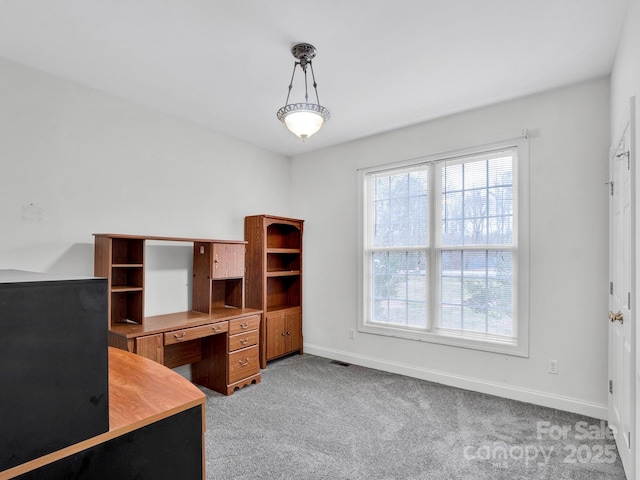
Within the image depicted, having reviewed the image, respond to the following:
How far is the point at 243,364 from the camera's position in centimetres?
350

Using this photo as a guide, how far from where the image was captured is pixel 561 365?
9.78 feet

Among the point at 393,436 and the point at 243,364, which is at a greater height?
the point at 243,364

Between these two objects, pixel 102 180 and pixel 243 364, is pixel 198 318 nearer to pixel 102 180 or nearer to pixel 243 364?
pixel 243 364

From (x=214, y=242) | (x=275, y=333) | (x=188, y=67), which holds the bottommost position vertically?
(x=275, y=333)

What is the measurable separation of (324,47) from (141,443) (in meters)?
2.40

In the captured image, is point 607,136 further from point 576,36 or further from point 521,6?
point 521,6

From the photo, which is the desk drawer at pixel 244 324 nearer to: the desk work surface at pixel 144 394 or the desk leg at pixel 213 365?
the desk leg at pixel 213 365

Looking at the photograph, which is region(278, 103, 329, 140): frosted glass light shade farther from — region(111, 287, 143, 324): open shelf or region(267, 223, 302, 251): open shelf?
region(267, 223, 302, 251): open shelf

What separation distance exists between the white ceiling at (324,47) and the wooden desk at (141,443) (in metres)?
2.02

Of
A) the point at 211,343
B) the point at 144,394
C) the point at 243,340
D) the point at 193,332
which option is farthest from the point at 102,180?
the point at 144,394

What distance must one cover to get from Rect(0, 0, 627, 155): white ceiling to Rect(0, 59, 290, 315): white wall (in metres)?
0.23

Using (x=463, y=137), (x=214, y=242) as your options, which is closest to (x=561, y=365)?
(x=463, y=137)

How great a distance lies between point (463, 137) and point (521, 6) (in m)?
1.57

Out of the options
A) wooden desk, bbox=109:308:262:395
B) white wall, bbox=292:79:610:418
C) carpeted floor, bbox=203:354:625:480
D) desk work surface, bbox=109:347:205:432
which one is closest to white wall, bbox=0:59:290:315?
wooden desk, bbox=109:308:262:395
